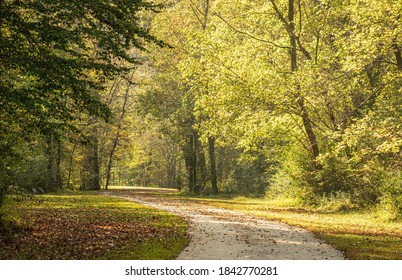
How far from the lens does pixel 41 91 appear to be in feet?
38.3

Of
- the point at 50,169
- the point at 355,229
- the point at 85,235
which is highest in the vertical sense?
the point at 50,169

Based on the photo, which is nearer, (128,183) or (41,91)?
(41,91)

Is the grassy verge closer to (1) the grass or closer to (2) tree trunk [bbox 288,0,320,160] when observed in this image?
(1) the grass

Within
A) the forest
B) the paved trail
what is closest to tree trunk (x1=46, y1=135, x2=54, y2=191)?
Answer: the forest

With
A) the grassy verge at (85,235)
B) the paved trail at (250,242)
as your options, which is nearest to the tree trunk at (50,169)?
the grassy verge at (85,235)

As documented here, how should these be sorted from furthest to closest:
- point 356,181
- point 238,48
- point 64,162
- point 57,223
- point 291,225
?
point 64,162, point 238,48, point 356,181, point 291,225, point 57,223

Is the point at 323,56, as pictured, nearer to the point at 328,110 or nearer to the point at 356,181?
the point at 328,110

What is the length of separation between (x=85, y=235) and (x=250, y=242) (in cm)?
544

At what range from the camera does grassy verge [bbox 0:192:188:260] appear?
11477 mm

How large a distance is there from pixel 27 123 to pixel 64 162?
3062 cm

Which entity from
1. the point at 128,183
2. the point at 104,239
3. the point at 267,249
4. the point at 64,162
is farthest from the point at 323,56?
the point at 128,183

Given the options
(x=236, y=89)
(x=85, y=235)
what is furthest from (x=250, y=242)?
(x=236, y=89)

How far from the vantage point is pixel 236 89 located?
25844 mm

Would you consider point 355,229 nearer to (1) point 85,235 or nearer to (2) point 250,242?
(2) point 250,242
